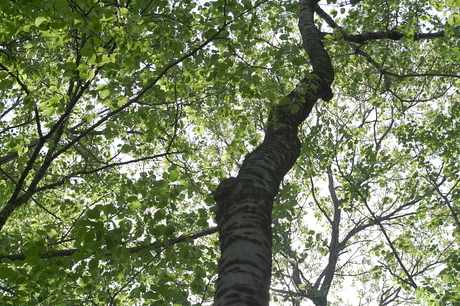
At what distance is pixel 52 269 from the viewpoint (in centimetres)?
354

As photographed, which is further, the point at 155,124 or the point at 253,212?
the point at 155,124

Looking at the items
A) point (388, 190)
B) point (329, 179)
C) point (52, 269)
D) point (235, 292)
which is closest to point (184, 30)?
point (52, 269)

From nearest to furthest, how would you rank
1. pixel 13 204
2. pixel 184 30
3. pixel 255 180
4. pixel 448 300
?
pixel 255 180
pixel 13 204
pixel 184 30
pixel 448 300

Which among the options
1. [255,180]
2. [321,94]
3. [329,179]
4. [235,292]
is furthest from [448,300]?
[329,179]

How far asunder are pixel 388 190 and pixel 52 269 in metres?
12.4

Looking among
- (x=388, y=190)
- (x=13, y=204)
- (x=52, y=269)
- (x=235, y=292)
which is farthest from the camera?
(x=388, y=190)

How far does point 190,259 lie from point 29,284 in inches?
74.5

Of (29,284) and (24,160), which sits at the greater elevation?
(24,160)

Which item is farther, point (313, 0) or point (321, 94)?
point (313, 0)

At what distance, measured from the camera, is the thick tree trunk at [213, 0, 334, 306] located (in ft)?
6.88

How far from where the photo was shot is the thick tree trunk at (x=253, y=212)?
2.10 metres

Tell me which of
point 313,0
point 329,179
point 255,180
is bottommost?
point 255,180

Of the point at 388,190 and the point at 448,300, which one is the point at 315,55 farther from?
the point at 388,190

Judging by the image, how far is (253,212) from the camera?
2.60 metres
